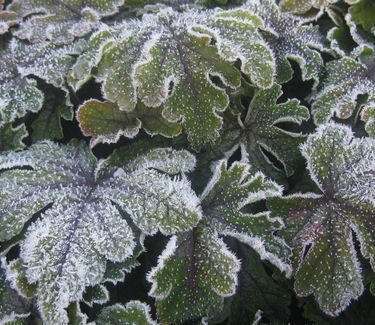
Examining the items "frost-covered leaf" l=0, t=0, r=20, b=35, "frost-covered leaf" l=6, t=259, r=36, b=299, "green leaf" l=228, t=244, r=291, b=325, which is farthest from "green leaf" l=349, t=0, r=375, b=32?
"frost-covered leaf" l=6, t=259, r=36, b=299

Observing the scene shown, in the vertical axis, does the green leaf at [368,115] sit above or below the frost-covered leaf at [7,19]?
above

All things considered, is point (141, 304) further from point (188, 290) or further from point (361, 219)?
point (361, 219)

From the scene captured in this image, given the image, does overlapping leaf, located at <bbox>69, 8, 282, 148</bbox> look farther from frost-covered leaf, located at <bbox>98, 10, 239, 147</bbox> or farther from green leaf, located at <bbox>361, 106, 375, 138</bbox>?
green leaf, located at <bbox>361, 106, 375, 138</bbox>

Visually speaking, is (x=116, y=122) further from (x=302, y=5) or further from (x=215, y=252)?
(x=302, y=5)

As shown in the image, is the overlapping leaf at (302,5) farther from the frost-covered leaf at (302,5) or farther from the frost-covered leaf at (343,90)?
the frost-covered leaf at (343,90)

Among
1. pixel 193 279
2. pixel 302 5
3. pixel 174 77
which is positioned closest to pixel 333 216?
pixel 193 279

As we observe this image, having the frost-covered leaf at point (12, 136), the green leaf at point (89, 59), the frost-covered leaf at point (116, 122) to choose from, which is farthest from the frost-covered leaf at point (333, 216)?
the frost-covered leaf at point (12, 136)
